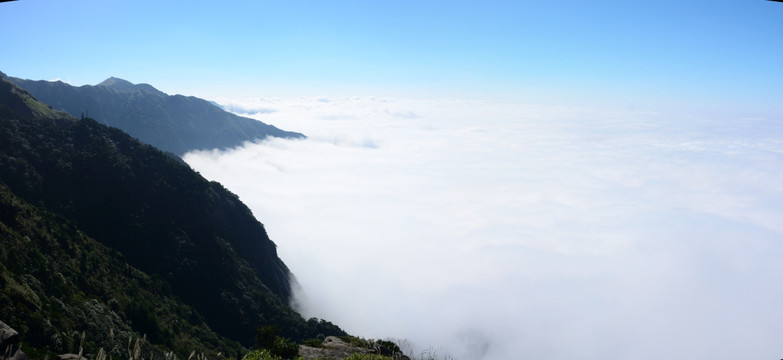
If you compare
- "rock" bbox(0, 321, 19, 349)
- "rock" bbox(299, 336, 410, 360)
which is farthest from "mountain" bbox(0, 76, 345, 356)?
"rock" bbox(299, 336, 410, 360)

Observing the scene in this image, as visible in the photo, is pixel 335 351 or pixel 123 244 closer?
pixel 335 351

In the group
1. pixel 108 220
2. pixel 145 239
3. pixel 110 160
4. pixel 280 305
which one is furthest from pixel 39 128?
pixel 280 305

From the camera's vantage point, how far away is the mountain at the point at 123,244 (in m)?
69.9

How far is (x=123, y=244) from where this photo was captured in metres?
112

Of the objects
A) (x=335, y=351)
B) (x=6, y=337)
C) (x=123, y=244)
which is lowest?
(x=123, y=244)

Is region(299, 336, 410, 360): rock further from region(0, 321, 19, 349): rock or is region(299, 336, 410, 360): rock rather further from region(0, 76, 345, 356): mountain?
region(0, 76, 345, 356): mountain

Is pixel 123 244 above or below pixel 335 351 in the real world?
below

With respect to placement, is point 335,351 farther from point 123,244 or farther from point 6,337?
point 123,244

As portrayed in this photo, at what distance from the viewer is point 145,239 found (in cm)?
11875

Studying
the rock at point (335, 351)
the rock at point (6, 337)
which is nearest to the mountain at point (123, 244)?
the rock at point (6, 337)

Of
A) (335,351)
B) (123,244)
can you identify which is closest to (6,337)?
(335,351)

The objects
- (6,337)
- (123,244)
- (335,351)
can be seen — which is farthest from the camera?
(123,244)

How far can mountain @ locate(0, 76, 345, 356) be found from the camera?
69.9 meters

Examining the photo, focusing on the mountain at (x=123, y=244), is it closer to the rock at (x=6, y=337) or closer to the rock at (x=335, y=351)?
the rock at (x=6, y=337)
